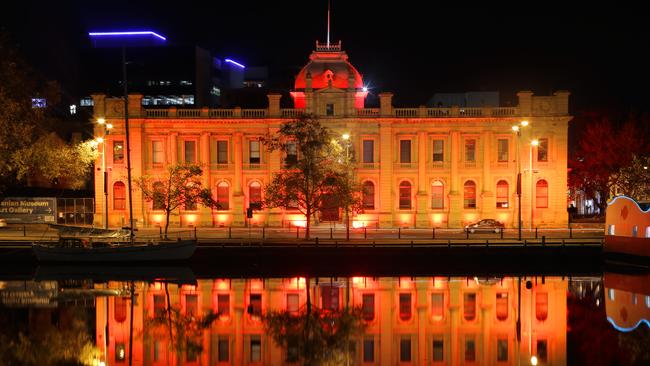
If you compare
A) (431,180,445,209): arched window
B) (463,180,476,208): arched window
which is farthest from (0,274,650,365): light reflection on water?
(431,180,445,209): arched window

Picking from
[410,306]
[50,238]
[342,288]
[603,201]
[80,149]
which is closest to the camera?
[410,306]

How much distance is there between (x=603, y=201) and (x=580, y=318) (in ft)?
178

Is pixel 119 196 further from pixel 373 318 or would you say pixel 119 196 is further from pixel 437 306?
pixel 373 318

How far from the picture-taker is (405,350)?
28203 mm

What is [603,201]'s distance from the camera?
3260 inches

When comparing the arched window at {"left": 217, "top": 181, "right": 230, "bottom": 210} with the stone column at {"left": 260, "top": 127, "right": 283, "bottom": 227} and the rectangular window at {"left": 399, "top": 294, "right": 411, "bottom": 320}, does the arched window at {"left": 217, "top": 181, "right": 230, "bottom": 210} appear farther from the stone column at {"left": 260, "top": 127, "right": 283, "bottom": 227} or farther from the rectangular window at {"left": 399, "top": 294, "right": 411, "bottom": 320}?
the rectangular window at {"left": 399, "top": 294, "right": 411, "bottom": 320}

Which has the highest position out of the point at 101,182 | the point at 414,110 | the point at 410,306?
the point at 414,110

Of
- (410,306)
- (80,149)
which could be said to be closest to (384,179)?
(80,149)

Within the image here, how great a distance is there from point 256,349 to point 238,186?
46.2 meters

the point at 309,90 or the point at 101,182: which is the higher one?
the point at 309,90

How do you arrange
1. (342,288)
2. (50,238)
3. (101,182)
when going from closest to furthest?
(342,288), (50,238), (101,182)

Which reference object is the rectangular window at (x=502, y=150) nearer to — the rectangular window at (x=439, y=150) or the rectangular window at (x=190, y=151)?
the rectangular window at (x=439, y=150)

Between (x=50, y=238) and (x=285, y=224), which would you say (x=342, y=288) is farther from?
(x=285, y=224)

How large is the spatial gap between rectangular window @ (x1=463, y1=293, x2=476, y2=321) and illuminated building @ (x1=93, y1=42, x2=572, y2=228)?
32.8 meters
